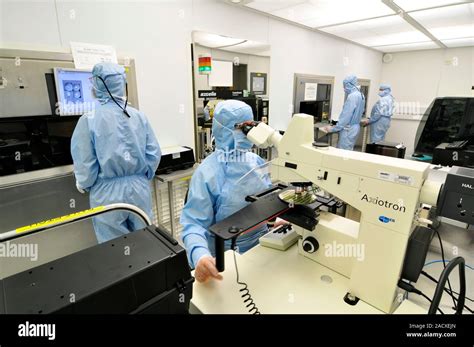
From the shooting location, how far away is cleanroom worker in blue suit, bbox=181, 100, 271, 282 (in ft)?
3.72

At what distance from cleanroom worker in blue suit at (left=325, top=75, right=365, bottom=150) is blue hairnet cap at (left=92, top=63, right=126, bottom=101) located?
3297mm

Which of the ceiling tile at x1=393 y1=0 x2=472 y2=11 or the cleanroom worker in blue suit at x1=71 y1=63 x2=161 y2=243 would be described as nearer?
the cleanroom worker in blue suit at x1=71 y1=63 x2=161 y2=243

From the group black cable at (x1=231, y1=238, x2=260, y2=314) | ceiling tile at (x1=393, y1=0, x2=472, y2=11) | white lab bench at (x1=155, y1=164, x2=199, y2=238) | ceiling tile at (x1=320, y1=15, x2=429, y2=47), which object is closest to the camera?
black cable at (x1=231, y1=238, x2=260, y2=314)

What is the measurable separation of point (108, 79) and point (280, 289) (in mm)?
1625

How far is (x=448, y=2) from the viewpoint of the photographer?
2.54 m

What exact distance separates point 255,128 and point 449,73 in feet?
22.4

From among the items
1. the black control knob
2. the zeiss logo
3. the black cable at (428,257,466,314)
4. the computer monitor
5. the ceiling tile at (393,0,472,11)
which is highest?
the ceiling tile at (393,0,472,11)

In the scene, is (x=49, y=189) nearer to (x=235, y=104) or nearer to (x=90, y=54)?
(x=90, y=54)

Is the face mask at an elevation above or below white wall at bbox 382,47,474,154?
below

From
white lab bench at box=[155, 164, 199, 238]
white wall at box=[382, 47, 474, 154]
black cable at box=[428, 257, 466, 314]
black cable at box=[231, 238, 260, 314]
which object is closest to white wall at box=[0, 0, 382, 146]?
white lab bench at box=[155, 164, 199, 238]

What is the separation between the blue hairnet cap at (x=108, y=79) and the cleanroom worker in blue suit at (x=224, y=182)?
0.87 meters

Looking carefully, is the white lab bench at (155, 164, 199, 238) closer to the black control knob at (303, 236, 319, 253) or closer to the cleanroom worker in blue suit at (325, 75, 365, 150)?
the black control knob at (303, 236, 319, 253)

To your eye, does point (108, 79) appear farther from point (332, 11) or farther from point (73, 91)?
point (332, 11)

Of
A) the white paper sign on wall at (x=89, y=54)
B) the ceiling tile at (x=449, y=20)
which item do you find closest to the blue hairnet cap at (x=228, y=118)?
the white paper sign on wall at (x=89, y=54)
